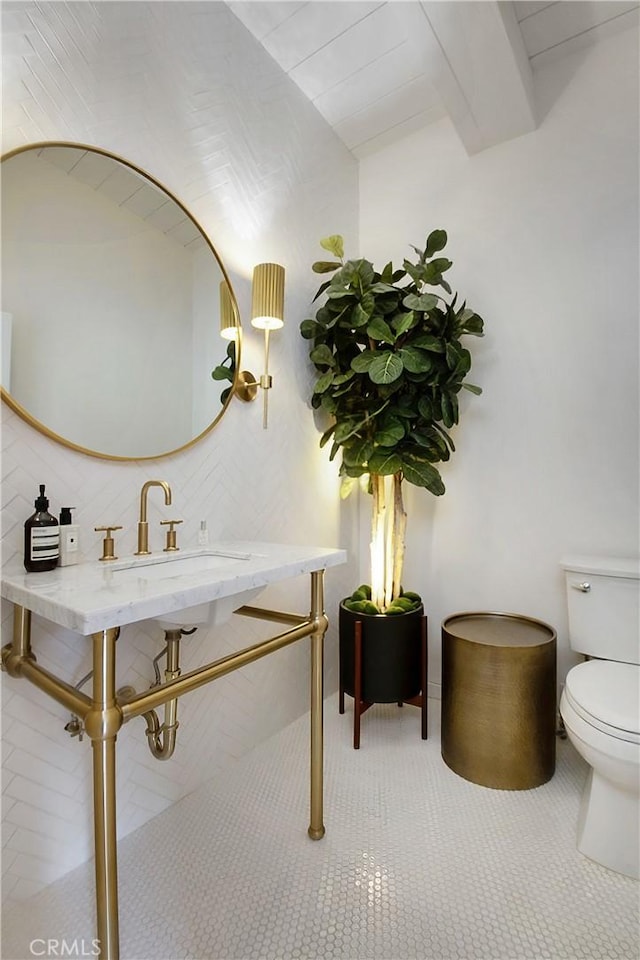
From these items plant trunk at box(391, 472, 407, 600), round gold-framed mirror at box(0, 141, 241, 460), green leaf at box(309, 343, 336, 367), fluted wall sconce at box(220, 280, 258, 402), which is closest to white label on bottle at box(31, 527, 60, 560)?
round gold-framed mirror at box(0, 141, 241, 460)

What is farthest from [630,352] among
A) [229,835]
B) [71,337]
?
[229,835]

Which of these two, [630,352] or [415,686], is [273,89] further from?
[415,686]

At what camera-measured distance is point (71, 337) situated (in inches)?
50.5

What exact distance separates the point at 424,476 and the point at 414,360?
47 centimetres

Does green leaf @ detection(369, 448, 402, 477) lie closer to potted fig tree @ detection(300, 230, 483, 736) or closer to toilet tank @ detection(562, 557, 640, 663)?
potted fig tree @ detection(300, 230, 483, 736)

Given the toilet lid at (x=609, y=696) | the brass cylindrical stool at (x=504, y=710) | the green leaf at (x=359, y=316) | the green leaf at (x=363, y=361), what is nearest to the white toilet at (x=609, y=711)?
the toilet lid at (x=609, y=696)

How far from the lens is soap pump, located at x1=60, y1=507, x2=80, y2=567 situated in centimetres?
118

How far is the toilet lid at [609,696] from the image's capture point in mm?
1203

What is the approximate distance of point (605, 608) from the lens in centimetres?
167

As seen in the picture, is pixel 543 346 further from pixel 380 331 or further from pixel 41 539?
pixel 41 539

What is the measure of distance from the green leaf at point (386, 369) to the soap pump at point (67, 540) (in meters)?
1.17

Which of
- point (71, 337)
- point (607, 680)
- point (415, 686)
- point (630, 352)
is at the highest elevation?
point (630, 352)

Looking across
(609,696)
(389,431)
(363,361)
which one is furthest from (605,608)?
(363,361)

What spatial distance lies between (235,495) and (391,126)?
2.08 meters
